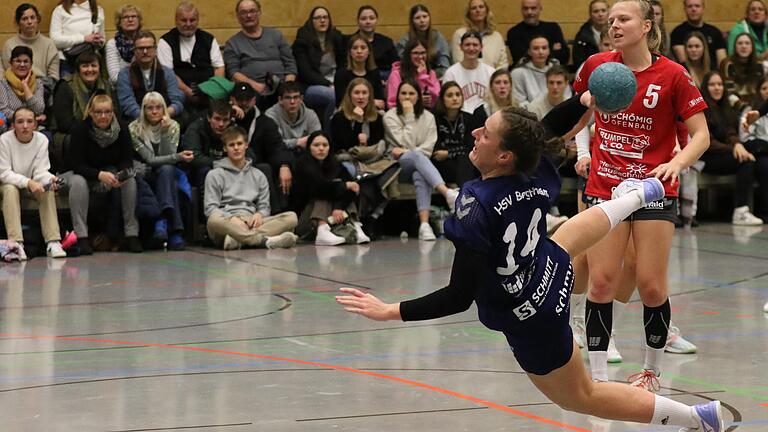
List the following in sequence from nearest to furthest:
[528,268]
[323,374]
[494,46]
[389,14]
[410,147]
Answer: [528,268] → [323,374] → [410,147] → [494,46] → [389,14]

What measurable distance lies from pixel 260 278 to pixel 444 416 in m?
4.95

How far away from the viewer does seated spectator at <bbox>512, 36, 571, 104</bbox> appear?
14.8 meters

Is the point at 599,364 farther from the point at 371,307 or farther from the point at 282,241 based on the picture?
the point at 282,241

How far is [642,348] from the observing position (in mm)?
7488

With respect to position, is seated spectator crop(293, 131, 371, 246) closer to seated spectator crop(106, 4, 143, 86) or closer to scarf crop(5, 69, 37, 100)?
seated spectator crop(106, 4, 143, 86)

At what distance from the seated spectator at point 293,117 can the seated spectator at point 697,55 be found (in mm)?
4979

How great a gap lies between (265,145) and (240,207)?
1.04 metres

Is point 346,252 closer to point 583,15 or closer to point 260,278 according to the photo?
point 260,278

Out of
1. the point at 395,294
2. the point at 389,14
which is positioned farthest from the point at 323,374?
the point at 389,14

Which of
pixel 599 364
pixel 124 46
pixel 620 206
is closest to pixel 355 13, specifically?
pixel 124 46


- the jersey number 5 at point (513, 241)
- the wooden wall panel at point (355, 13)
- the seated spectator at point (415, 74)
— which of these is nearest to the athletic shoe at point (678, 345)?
the jersey number 5 at point (513, 241)

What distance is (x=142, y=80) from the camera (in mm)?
13398

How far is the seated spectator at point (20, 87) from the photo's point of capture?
12766 mm

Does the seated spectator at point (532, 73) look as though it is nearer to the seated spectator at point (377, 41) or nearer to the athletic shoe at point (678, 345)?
the seated spectator at point (377, 41)
